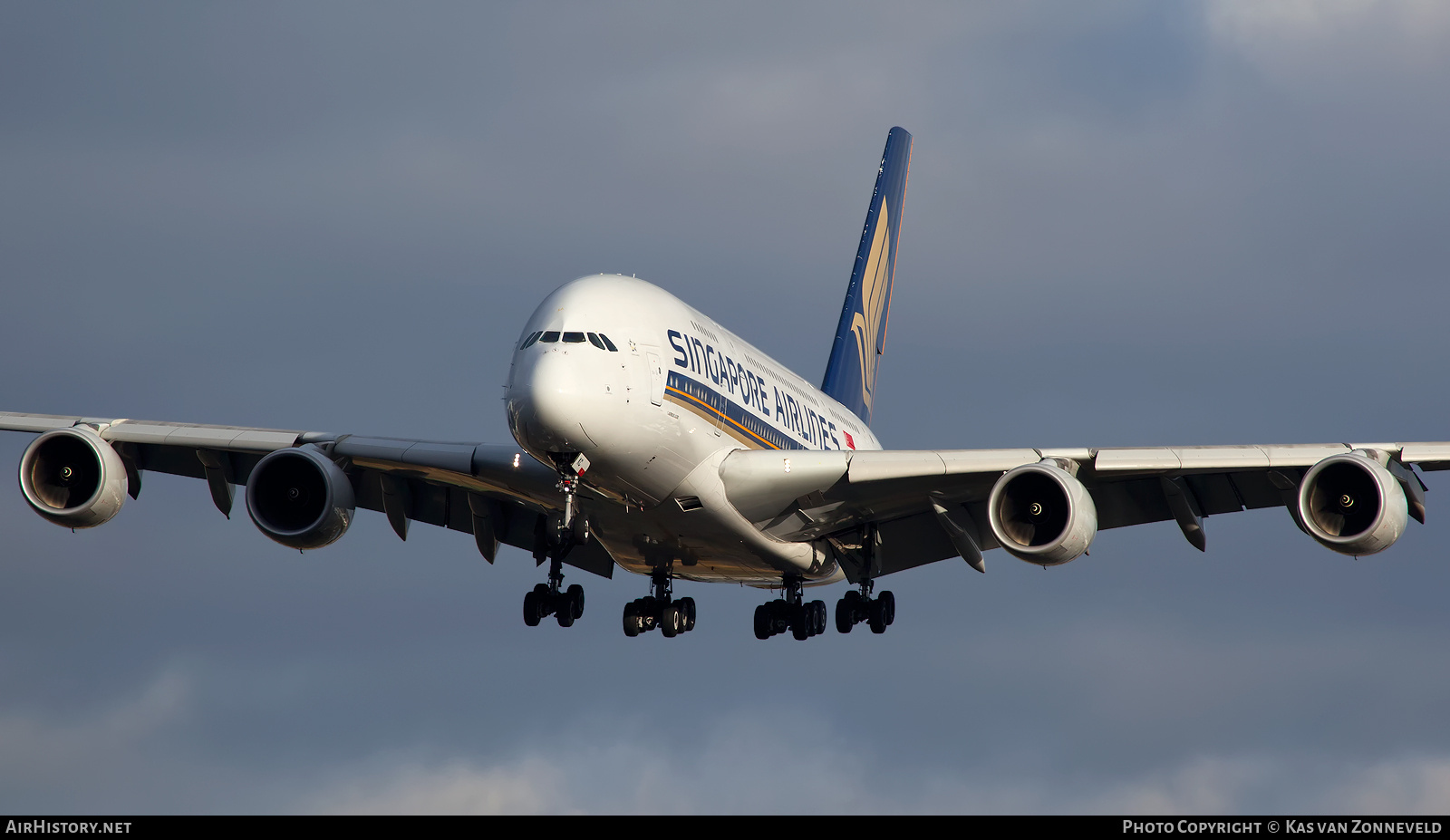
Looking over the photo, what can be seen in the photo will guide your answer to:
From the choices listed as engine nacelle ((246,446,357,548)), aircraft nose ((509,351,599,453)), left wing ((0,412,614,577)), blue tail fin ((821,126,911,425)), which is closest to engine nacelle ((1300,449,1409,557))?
aircraft nose ((509,351,599,453))

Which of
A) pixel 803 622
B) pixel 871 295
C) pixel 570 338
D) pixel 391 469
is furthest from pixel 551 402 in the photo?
pixel 871 295

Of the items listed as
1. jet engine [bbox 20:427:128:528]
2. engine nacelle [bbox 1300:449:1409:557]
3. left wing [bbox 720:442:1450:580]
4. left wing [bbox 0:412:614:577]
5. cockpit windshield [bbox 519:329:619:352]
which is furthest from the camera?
jet engine [bbox 20:427:128:528]

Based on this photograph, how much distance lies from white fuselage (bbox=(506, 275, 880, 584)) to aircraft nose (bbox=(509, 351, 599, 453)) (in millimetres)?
20

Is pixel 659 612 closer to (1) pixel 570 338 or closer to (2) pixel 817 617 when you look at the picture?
(2) pixel 817 617

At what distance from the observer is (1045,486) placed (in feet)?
95.5

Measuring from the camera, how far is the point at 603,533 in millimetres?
32250

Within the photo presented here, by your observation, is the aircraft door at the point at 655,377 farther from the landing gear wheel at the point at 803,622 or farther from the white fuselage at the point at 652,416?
the landing gear wheel at the point at 803,622

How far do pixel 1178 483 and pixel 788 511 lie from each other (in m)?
7.29

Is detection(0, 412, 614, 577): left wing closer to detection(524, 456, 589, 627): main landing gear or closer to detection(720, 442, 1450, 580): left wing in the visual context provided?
detection(524, 456, 589, 627): main landing gear

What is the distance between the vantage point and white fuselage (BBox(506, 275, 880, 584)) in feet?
87.7

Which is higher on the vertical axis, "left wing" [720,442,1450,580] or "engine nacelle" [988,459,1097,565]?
"left wing" [720,442,1450,580]

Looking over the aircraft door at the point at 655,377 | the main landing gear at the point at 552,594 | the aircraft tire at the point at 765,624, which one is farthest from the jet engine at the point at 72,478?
the aircraft tire at the point at 765,624
